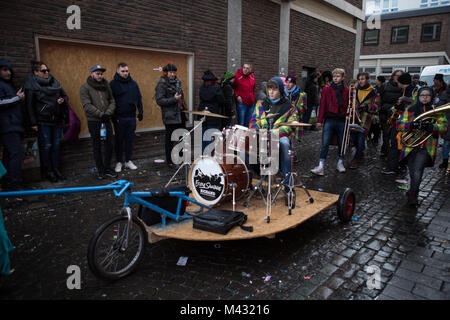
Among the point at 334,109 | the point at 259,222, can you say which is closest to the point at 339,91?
the point at 334,109

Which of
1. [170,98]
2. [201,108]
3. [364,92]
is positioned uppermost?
[364,92]

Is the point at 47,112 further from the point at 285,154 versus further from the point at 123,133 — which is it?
the point at 285,154

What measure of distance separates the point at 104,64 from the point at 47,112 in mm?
2285

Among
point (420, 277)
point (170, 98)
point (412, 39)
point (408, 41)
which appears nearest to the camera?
point (420, 277)

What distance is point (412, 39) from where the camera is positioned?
3588cm

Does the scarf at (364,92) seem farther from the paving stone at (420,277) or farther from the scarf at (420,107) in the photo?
the paving stone at (420,277)

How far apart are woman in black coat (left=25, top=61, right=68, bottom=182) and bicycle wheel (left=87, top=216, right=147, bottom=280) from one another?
3.68 metres

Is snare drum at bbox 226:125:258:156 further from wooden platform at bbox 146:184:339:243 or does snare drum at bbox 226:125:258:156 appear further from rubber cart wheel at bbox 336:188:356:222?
rubber cart wheel at bbox 336:188:356:222

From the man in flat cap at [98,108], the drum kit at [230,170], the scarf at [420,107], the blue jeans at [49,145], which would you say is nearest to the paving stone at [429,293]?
the drum kit at [230,170]

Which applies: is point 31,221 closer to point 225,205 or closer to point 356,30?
point 225,205

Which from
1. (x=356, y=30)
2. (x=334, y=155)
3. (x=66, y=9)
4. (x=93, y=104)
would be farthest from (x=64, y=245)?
(x=356, y=30)

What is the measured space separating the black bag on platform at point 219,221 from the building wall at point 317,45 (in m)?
11.7

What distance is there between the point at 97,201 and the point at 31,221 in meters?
1.12
